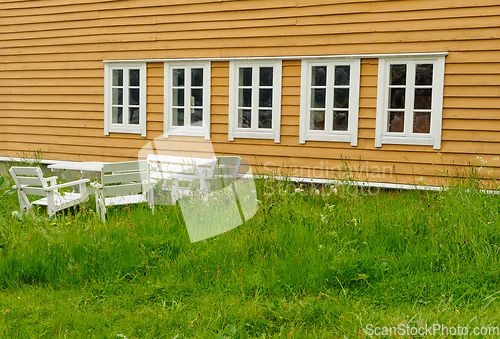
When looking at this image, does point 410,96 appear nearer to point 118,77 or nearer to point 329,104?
point 329,104

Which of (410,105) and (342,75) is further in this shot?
(342,75)

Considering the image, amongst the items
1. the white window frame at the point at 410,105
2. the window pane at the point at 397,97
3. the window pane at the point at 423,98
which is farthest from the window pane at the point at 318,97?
the window pane at the point at 423,98

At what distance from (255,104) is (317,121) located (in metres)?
1.20

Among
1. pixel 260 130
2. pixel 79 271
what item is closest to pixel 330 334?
pixel 79 271

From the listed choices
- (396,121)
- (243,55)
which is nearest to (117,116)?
(243,55)

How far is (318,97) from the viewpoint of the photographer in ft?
27.1

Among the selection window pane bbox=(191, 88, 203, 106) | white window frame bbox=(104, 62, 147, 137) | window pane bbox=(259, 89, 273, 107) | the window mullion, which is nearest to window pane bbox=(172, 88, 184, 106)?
window pane bbox=(191, 88, 203, 106)

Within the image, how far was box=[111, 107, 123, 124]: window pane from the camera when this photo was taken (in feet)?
32.5

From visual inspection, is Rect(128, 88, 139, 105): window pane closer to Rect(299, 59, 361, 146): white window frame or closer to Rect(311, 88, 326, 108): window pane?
Rect(299, 59, 361, 146): white window frame

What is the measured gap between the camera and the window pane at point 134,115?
975 cm

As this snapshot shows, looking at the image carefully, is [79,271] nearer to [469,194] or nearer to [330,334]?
[330,334]

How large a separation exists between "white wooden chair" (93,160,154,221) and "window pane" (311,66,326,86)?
336 cm

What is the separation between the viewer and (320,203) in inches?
266

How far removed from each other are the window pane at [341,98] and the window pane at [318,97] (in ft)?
0.69
